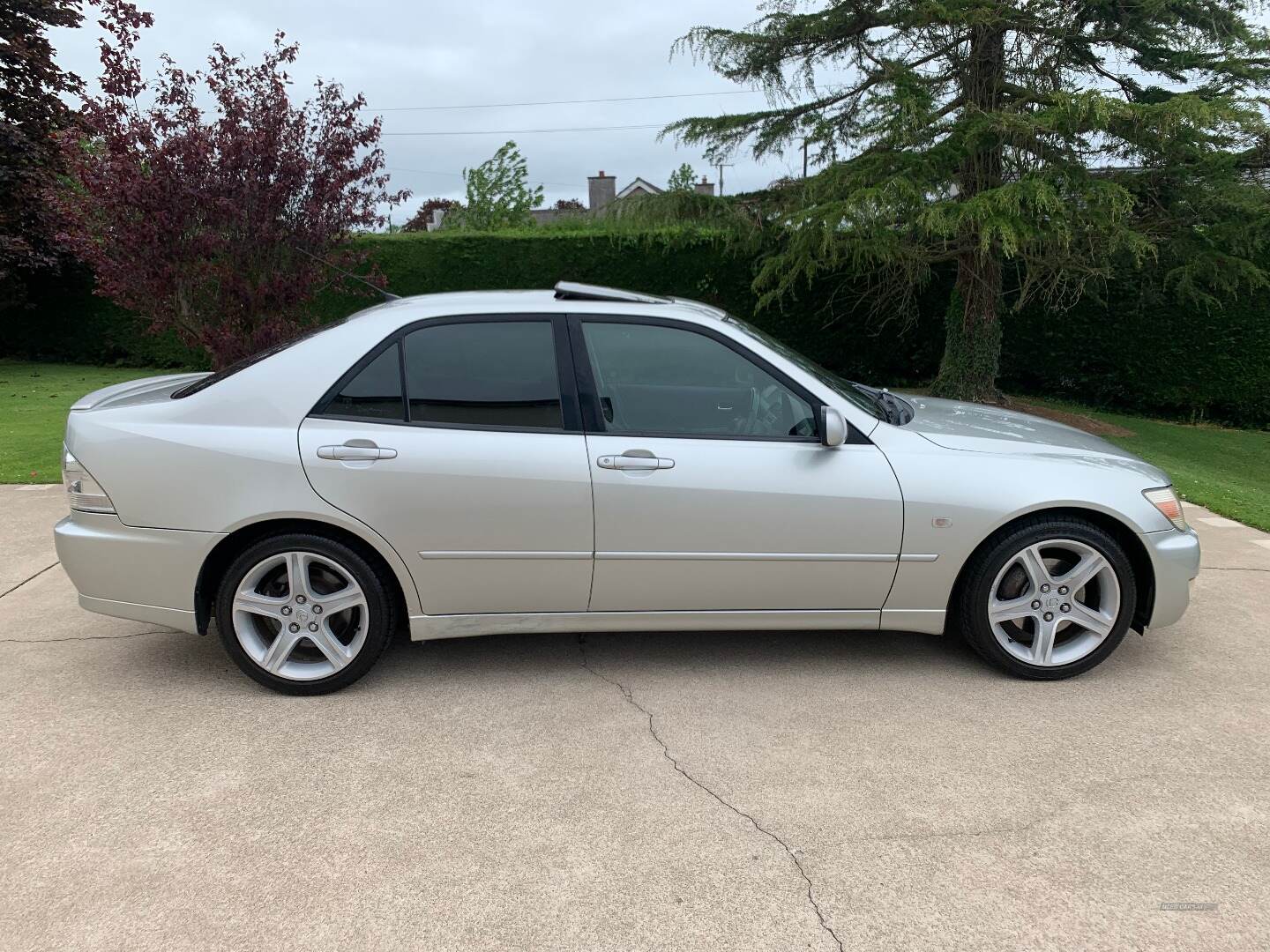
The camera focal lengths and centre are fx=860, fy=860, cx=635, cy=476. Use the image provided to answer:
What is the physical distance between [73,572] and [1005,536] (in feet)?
12.2

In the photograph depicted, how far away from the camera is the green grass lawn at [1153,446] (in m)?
7.20

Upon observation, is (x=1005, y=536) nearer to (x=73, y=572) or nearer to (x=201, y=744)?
(x=201, y=744)

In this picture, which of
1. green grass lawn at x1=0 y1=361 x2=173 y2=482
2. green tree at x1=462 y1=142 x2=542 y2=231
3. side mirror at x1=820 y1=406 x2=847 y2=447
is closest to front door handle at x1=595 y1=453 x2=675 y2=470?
side mirror at x1=820 y1=406 x2=847 y2=447


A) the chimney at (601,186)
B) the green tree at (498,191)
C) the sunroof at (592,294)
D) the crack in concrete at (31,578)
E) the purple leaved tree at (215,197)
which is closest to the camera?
the sunroof at (592,294)

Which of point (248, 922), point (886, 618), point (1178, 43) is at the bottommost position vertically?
point (248, 922)

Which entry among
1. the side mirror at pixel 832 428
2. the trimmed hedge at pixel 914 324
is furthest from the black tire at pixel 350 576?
the trimmed hedge at pixel 914 324

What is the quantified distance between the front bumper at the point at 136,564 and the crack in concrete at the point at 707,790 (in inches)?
64.2

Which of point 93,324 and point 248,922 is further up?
point 93,324

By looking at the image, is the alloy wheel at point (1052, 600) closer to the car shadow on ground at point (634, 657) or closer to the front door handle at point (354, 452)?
the car shadow on ground at point (634, 657)

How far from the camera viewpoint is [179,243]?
22.6 feet

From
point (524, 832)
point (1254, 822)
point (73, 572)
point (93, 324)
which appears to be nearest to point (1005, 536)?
point (1254, 822)

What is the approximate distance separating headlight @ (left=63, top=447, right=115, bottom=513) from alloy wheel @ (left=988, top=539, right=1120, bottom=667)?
3515 millimetres

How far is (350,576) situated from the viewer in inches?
132

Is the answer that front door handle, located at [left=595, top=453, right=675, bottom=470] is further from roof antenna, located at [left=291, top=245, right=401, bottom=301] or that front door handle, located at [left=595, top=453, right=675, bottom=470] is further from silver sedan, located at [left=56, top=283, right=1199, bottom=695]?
roof antenna, located at [left=291, top=245, right=401, bottom=301]
